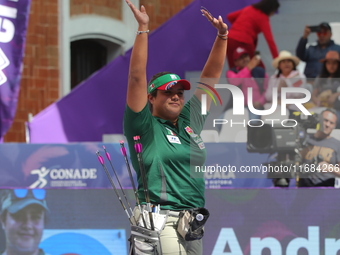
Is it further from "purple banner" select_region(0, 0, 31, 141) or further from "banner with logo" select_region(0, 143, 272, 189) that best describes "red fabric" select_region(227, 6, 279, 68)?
"purple banner" select_region(0, 0, 31, 141)

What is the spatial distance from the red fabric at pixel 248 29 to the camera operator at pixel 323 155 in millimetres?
3883

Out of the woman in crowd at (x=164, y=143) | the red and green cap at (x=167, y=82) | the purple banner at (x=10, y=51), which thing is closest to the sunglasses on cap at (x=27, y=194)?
the purple banner at (x=10, y=51)

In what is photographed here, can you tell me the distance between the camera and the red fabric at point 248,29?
10.2m

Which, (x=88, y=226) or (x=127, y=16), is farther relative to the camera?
(x=127, y=16)

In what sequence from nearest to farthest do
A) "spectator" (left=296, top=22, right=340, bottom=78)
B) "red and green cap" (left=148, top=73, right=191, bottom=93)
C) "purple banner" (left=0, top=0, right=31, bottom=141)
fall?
"red and green cap" (left=148, top=73, right=191, bottom=93) < "purple banner" (left=0, top=0, right=31, bottom=141) < "spectator" (left=296, top=22, right=340, bottom=78)

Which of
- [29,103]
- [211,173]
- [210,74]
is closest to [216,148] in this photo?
[211,173]

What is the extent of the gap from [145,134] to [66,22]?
30.2 ft

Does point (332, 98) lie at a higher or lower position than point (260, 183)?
higher

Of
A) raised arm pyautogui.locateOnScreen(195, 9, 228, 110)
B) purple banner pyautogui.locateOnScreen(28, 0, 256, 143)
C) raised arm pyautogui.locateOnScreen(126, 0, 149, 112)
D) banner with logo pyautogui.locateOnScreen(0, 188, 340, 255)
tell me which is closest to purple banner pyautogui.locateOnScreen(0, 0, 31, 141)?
banner with logo pyautogui.locateOnScreen(0, 188, 340, 255)

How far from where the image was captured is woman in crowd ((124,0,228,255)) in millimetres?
4156

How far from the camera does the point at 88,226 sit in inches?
236

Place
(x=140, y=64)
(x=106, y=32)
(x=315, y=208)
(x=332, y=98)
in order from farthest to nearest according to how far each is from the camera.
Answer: (x=106, y=32) < (x=332, y=98) < (x=315, y=208) < (x=140, y=64)

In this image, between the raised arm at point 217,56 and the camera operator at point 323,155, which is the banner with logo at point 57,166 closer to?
the camera operator at point 323,155

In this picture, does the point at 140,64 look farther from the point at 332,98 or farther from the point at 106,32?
the point at 106,32
